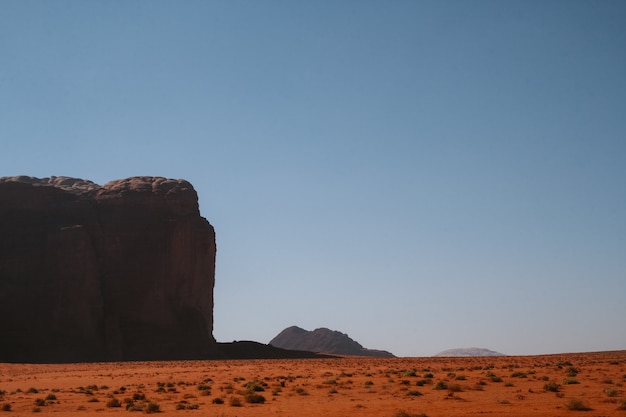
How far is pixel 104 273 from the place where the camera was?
8738 cm

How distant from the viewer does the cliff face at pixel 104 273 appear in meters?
80.4

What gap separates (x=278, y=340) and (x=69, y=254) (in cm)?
10267

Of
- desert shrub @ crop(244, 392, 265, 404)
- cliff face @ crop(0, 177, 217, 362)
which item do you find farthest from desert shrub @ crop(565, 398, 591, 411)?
cliff face @ crop(0, 177, 217, 362)

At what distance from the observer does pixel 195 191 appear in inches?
3829

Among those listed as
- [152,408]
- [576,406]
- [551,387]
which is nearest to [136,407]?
[152,408]

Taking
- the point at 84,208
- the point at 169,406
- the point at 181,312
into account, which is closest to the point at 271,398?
the point at 169,406

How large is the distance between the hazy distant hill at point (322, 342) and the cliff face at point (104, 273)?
74.7 meters

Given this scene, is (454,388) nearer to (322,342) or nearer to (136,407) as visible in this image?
(136,407)

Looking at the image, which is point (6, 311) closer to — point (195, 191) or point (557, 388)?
point (195, 191)

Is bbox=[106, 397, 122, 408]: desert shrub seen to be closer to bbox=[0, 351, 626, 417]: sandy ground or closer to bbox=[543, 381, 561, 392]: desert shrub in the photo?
bbox=[0, 351, 626, 417]: sandy ground

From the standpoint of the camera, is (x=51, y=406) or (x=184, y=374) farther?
(x=184, y=374)

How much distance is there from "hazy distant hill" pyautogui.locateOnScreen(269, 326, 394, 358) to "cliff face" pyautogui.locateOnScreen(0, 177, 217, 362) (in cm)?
7475

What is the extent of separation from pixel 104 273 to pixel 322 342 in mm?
88816

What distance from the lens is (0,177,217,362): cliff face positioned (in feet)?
264
